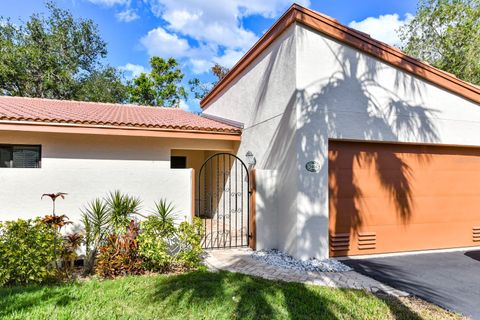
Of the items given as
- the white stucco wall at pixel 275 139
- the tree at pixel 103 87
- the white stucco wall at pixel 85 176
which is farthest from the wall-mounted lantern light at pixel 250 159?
the tree at pixel 103 87

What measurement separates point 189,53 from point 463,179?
33126 mm

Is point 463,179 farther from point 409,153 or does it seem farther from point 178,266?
point 178,266

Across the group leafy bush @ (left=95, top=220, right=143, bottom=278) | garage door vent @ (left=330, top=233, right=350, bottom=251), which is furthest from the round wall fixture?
leafy bush @ (left=95, top=220, right=143, bottom=278)

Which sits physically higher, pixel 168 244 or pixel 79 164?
pixel 79 164

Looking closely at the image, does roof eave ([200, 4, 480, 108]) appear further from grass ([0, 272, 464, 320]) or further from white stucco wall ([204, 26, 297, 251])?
grass ([0, 272, 464, 320])

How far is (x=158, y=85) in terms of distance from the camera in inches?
1303

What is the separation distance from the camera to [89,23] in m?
30.2

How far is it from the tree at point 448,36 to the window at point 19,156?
2815cm

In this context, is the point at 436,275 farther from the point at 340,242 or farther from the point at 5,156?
the point at 5,156

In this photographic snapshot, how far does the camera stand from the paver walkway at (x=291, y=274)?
6.53 m

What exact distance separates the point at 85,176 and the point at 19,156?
6.96ft

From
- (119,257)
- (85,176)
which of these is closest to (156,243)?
(119,257)

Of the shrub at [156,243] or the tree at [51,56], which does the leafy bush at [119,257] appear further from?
the tree at [51,56]

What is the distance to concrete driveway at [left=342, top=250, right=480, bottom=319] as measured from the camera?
19.3 ft
